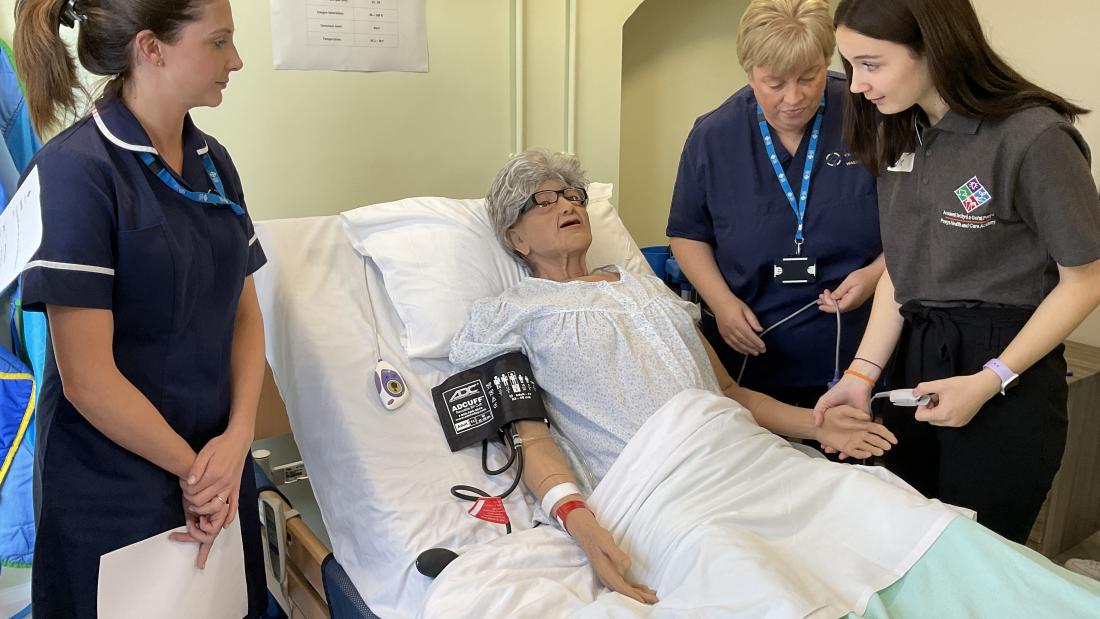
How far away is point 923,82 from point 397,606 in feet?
4.14

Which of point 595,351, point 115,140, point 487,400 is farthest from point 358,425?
point 115,140

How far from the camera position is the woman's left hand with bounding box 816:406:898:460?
159 cm

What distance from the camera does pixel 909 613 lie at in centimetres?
120

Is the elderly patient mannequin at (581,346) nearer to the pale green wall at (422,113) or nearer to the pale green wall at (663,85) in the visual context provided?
the pale green wall at (422,113)

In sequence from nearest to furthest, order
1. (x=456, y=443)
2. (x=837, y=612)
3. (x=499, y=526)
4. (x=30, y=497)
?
(x=837, y=612)
(x=499, y=526)
(x=456, y=443)
(x=30, y=497)

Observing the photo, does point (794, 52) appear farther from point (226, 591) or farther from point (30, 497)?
point (30, 497)

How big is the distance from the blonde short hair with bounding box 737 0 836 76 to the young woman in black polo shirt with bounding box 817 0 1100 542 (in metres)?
0.19

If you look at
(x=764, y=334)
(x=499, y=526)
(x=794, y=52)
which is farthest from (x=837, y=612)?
(x=794, y=52)

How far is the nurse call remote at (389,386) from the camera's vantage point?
1.73 meters

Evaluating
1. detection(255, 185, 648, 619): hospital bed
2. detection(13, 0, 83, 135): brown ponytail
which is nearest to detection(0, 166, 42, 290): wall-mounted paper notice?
detection(13, 0, 83, 135): brown ponytail

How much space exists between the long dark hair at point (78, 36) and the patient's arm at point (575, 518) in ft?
3.06

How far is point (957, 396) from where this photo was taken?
1433 millimetres

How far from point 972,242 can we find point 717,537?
69 centimetres

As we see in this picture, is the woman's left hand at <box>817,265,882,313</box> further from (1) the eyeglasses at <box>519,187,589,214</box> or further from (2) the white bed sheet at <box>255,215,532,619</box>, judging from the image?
(2) the white bed sheet at <box>255,215,532,619</box>
